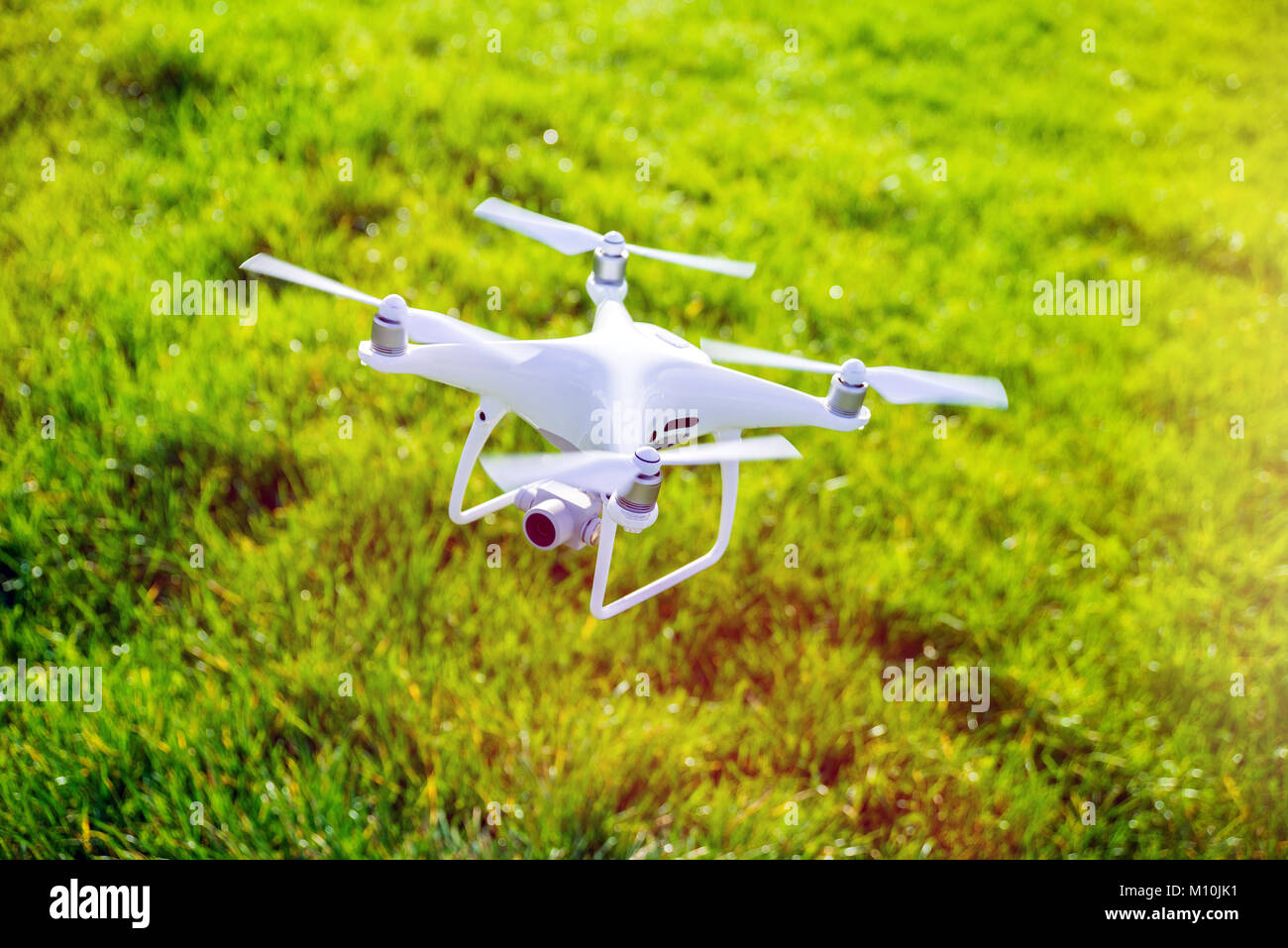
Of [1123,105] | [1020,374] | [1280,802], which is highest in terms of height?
[1123,105]

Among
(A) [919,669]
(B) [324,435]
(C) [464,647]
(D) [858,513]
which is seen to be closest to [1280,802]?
(A) [919,669]

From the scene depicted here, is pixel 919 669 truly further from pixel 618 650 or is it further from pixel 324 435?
pixel 324 435

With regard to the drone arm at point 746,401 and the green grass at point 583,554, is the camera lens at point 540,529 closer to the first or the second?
the drone arm at point 746,401

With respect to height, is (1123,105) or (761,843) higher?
(1123,105)

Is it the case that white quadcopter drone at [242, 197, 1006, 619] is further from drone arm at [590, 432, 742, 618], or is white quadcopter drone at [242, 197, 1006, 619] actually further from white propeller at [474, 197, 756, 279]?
white propeller at [474, 197, 756, 279]

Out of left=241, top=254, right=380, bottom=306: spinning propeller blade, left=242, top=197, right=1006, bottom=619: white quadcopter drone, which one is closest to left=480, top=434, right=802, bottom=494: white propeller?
left=242, top=197, right=1006, bottom=619: white quadcopter drone
